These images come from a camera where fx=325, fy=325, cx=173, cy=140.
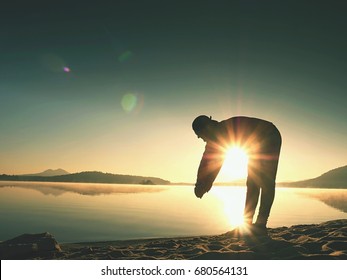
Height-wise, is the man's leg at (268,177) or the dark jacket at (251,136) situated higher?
the dark jacket at (251,136)

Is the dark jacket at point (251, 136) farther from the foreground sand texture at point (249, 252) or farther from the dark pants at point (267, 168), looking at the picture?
the foreground sand texture at point (249, 252)

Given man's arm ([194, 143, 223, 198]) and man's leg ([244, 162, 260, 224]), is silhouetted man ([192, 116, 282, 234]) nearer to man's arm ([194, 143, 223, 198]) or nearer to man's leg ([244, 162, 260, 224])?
man's arm ([194, 143, 223, 198])

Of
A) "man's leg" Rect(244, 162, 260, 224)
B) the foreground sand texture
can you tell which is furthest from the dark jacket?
the foreground sand texture

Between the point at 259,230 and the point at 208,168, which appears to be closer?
the point at 208,168

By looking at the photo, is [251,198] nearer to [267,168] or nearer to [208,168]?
[267,168]

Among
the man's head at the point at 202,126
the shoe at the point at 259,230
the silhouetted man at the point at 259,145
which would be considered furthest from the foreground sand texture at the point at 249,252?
the man's head at the point at 202,126

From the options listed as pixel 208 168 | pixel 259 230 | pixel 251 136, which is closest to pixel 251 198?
pixel 259 230

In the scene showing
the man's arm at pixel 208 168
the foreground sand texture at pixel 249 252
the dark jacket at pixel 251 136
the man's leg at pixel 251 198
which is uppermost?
the dark jacket at pixel 251 136

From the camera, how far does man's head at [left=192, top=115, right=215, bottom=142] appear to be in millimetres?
7145

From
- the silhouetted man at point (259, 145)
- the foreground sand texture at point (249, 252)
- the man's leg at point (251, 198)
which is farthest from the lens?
the man's leg at point (251, 198)

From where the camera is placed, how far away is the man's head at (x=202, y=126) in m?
7.14

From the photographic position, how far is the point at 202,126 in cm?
718

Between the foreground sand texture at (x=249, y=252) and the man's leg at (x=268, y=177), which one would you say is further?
the man's leg at (x=268, y=177)
